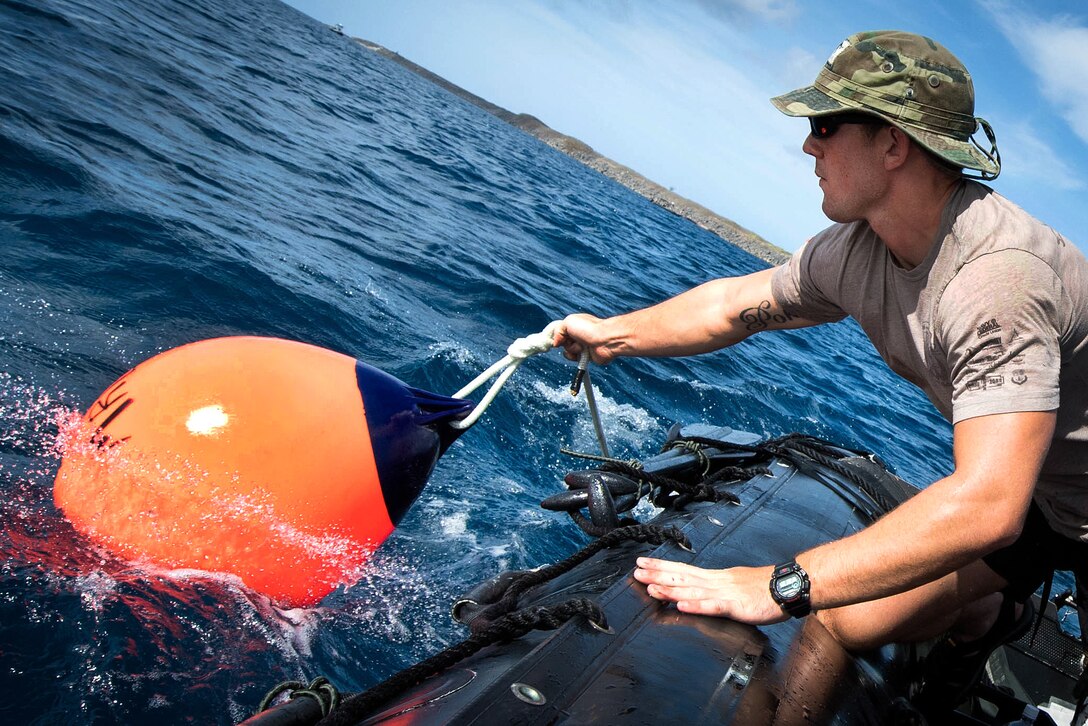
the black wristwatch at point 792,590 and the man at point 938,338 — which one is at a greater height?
the man at point 938,338

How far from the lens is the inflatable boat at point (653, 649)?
1619mm

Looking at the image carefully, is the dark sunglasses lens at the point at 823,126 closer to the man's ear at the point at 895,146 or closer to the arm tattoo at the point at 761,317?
the man's ear at the point at 895,146

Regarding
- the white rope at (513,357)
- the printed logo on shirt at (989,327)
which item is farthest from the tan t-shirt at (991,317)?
the white rope at (513,357)

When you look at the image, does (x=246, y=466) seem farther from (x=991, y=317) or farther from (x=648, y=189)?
(x=648, y=189)

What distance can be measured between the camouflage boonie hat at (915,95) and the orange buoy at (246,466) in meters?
1.96

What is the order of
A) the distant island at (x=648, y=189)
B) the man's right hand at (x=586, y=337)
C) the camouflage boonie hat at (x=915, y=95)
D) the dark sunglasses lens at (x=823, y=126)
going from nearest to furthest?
1. the camouflage boonie hat at (x=915, y=95)
2. the dark sunglasses lens at (x=823, y=126)
3. the man's right hand at (x=586, y=337)
4. the distant island at (x=648, y=189)

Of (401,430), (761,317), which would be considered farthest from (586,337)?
(401,430)

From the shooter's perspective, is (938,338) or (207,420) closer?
(938,338)

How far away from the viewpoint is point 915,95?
2115 mm

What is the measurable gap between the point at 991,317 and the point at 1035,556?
1183 millimetres

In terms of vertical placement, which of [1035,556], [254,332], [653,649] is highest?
[1035,556]

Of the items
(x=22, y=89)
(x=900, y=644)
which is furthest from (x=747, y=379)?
(x=22, y=89)

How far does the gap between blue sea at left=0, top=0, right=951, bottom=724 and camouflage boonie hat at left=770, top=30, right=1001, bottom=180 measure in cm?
219

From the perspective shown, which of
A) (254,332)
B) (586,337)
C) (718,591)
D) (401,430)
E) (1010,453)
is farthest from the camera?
(254,332)
